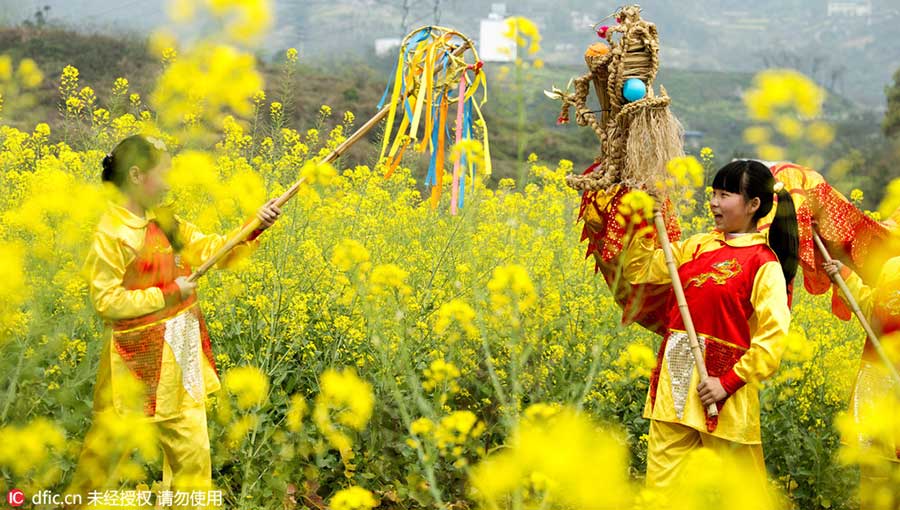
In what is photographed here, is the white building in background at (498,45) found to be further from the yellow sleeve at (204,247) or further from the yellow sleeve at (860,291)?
the yellow sleeve at (860,291)

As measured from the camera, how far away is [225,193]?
3.46 meters

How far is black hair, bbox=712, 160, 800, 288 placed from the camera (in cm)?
269

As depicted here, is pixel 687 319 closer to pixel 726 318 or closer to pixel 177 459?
pixel 726 318

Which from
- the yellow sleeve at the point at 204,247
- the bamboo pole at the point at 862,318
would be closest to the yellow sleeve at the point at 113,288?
the yellow sleeve at the point at 204,247

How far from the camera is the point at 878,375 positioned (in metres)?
2.94

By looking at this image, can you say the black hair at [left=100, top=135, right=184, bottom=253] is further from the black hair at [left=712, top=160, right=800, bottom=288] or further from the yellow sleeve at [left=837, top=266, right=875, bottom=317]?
the yellow sleeve at [left=837, top=266, right=875, bottom=317]

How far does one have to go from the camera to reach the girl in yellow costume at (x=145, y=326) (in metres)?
2.58

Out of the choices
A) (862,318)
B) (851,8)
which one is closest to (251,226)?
(862,318)

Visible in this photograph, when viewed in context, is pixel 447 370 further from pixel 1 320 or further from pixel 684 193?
pixel 1 320

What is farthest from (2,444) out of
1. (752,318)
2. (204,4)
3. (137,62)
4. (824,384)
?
(137,62)

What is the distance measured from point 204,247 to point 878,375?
219cm

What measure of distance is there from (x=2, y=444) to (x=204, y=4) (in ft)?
4.45

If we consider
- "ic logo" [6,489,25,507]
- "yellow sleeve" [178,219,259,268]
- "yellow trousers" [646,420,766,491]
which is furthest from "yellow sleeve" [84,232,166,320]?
"yellow trousers" [646,420,766,491]

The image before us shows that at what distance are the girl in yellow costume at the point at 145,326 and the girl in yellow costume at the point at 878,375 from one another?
6.32ft
